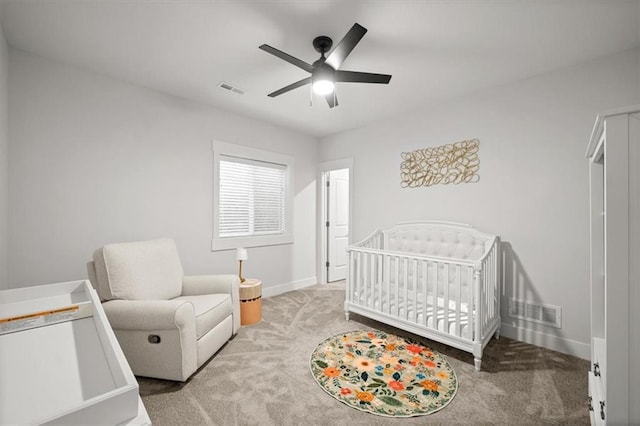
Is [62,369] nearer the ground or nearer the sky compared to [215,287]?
nearer the sky

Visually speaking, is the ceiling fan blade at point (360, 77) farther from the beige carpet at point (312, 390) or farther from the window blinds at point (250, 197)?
the beige carpet at point (312, 390)

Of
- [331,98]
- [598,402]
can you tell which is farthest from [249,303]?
[598,402]

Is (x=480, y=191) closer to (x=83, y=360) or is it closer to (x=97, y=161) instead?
(x=83, y=360)

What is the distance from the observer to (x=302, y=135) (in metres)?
4.26

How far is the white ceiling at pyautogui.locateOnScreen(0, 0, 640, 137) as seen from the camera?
5.51 feet

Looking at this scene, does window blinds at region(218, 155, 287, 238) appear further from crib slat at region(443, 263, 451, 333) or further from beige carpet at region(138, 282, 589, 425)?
crib slat at region(443, 263, 451, 333)

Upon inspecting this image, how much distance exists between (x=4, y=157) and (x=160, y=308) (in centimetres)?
163

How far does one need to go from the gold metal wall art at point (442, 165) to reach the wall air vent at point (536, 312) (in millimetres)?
1244

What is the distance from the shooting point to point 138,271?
7.07 feet

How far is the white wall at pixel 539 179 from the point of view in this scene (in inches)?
88.7

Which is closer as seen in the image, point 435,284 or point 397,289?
point 435,284

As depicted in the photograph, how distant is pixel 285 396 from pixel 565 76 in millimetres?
3319

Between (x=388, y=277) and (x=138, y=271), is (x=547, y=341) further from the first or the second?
(x=138, y=271)

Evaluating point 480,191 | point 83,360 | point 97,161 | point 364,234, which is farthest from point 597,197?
point 97,161
